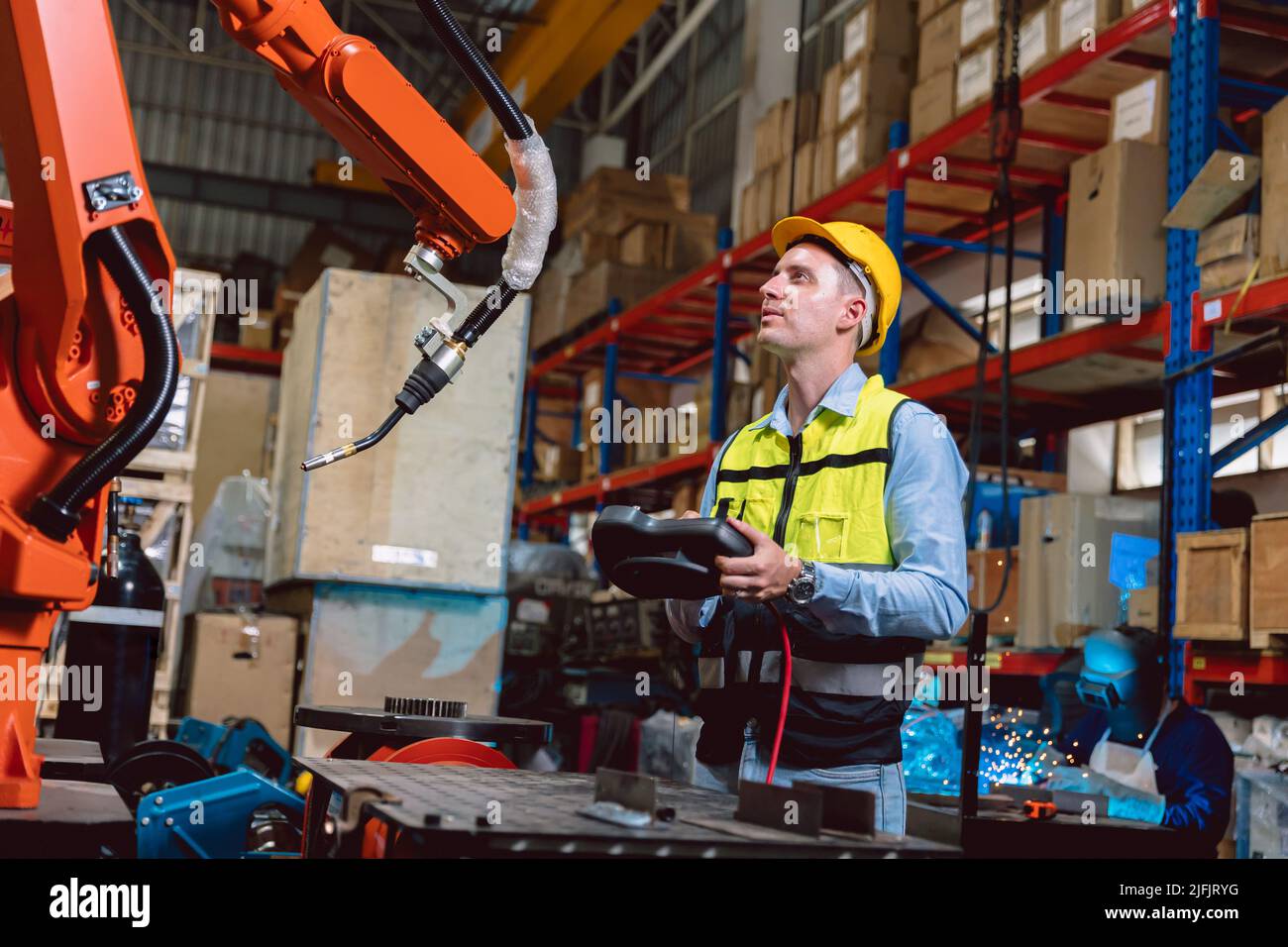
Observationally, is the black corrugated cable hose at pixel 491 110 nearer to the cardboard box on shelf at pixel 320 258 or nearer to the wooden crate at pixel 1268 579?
the wooden crate at pixel 1268 579

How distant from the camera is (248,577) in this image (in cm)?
701

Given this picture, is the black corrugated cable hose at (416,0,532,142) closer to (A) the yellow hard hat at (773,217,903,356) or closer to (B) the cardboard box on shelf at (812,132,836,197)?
(A) the yellow hard hat at (773,217,903,356)

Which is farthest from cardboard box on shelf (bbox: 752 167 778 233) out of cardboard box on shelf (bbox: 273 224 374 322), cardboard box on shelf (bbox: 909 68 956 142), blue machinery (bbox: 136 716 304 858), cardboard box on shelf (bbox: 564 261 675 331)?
cardboard box on shelf (bbox: 273 224 374 322)

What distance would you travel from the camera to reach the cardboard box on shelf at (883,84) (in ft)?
23.2

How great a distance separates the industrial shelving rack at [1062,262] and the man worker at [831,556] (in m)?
2.65

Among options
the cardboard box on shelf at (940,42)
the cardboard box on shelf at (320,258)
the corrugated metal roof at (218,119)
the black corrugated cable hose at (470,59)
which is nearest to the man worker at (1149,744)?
the black corrugated cable hose at (470,59)

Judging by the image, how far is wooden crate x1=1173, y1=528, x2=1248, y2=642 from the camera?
4.27 meters

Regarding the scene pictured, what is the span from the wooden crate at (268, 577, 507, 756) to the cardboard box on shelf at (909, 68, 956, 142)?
3.24 meters

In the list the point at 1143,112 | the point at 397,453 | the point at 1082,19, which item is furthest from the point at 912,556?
the point at 1082,19

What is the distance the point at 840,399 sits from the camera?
218cm

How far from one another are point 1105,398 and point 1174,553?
1899mm

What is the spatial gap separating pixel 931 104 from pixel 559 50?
11.8ft

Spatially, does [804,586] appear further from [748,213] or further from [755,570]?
[748,213]
